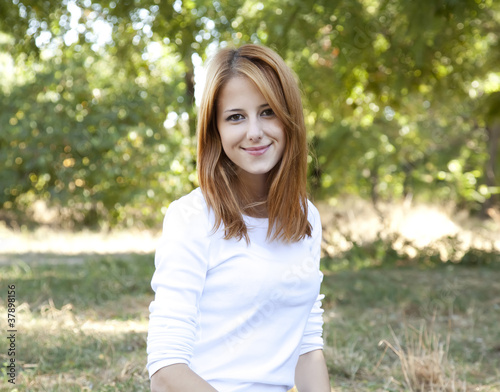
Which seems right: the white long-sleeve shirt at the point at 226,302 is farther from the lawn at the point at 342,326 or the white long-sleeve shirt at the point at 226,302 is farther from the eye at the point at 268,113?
the lawn at the point at 342,326

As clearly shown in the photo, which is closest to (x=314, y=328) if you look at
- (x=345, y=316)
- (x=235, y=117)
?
(x=235, y=117)

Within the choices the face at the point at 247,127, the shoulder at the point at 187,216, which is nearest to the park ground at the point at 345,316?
the face at the point at 247,127

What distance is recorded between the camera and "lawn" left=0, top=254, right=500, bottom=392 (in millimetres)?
3406

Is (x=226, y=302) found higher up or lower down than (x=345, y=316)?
higher up

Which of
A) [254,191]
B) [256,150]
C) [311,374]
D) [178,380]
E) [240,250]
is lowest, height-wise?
[311,374]

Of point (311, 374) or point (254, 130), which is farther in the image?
point (311, 374)

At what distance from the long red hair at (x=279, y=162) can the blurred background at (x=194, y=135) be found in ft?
1.44

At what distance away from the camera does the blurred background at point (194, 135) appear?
4820 mm

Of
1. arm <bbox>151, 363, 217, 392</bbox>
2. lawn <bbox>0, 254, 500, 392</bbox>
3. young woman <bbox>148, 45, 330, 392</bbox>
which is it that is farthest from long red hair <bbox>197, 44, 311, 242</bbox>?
lawn <bbox>0, 254, 500, 392</bbox>

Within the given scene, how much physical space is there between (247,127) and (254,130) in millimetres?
24

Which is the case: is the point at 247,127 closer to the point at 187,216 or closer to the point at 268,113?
the point at 268,113

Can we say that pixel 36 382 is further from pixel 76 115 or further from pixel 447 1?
pixel 76 115

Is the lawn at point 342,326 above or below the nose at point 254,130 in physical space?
below

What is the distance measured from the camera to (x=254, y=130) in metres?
1.79
